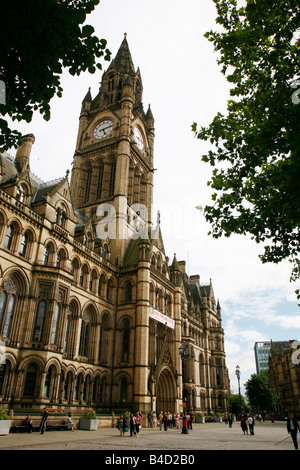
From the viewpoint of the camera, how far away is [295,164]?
10.8 meters

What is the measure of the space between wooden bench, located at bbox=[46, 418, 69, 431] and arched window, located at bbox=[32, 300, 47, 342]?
535 cm

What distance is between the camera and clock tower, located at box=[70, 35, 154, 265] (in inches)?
1737

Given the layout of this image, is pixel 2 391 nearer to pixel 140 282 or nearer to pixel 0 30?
pixel 140 282

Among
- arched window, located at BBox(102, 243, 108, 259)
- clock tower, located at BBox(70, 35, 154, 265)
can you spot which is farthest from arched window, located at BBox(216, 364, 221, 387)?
arched window, located at BBox(102, 243, 108, 259)

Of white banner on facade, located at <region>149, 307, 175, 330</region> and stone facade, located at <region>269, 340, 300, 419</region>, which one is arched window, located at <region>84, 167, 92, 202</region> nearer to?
white banner on facade, located at <region>149, 307, 175, 330</region>

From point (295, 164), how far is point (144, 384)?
28.2m

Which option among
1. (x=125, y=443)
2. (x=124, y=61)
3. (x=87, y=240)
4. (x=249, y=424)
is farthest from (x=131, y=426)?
(x=124, y=61)

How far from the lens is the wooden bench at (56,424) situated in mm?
22516

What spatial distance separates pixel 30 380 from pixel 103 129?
1562 inches

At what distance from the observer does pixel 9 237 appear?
80.9 feet

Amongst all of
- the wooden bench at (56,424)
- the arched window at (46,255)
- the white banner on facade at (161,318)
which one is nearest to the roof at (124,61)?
the white banner on facade at (161,318)

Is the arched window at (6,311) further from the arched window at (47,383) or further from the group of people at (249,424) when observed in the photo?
the group of people at (249,424)
